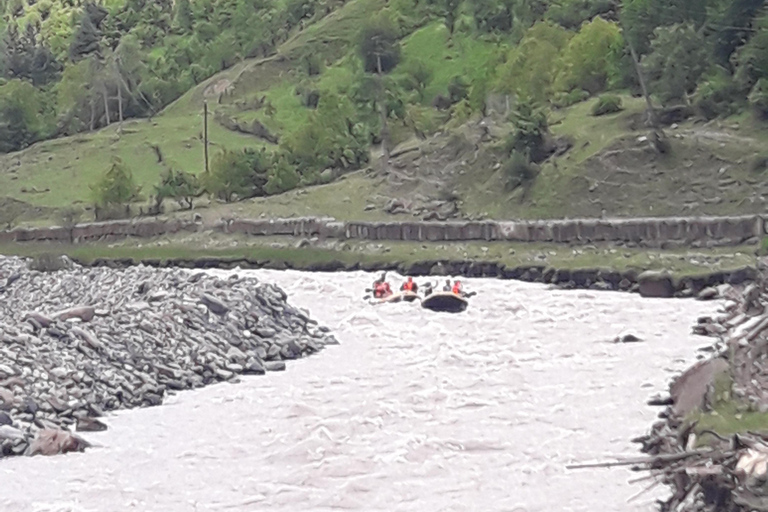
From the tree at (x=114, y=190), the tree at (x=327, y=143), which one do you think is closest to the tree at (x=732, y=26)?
the tree at (x=327, y=143)

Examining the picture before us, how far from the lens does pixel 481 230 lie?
71062 mm

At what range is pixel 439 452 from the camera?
83.6ft

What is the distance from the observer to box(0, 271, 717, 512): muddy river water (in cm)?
2255

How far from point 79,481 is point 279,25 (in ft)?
546

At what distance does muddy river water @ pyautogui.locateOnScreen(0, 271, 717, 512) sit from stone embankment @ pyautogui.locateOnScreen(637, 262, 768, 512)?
41.1 inches

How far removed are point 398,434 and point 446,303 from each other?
75.8 feet

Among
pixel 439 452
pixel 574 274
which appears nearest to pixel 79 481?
pixel 439 452

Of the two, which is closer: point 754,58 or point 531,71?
point 754,58

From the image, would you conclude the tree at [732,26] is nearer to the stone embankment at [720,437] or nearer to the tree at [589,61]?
the tree at [589,61]

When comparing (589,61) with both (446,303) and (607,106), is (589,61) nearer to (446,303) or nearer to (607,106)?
(607,106)

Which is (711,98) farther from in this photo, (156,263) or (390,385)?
(390,385)

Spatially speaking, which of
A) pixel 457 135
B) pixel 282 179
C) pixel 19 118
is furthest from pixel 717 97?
pixel 19 118

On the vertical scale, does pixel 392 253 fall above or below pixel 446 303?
below

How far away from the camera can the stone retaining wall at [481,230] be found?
62375 mm
